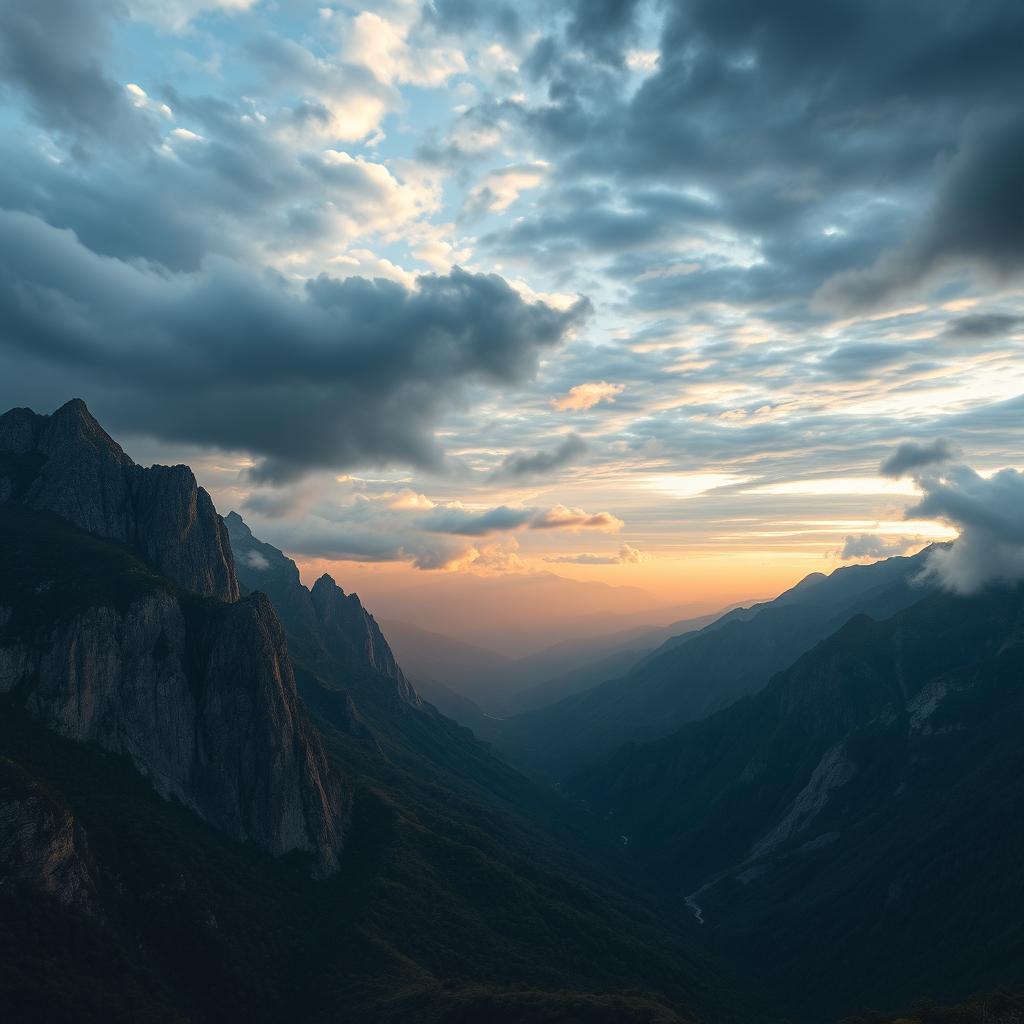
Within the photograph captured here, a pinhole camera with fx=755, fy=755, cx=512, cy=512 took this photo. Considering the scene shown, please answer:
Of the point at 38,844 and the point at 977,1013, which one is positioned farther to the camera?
the point at 38,844

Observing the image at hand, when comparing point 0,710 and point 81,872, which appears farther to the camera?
point 0,710

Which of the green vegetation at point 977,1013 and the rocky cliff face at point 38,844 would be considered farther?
the rocky cliff face at point 38,844

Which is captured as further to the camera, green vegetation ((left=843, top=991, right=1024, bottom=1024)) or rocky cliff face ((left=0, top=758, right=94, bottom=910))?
rocky cliff face ((left=0, top=758, right=94, bottom=910))

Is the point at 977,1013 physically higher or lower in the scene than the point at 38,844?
lower

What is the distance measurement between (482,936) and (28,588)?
479 ft

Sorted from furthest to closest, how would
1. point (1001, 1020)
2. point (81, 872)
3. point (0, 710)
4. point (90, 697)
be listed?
point (90, 697), point (0, 710), point (81, 872), point (1001, 1020)

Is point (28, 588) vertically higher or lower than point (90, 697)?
higher

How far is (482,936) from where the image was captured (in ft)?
629

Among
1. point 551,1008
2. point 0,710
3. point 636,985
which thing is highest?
point 0,710

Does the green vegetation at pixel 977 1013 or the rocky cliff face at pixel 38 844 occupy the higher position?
the rocky cliff face at pixel 38 844

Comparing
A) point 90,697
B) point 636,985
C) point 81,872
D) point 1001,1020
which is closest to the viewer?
point 1001,1020

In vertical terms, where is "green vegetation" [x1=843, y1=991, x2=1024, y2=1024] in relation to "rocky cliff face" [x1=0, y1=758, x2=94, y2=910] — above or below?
below

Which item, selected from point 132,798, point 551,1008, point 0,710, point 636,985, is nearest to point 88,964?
point 132,798

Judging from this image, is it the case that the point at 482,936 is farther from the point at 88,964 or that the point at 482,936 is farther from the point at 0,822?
the point at 0,822
